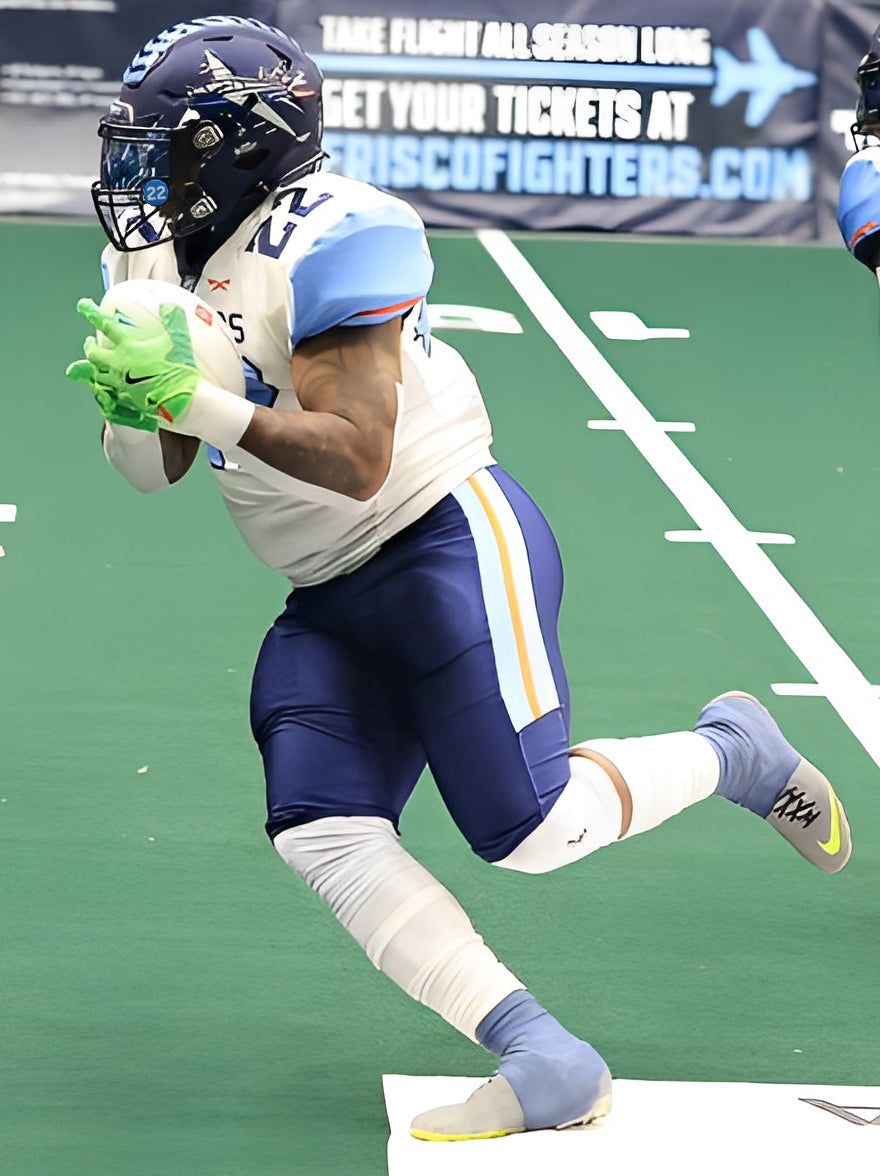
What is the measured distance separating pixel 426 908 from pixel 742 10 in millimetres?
10723

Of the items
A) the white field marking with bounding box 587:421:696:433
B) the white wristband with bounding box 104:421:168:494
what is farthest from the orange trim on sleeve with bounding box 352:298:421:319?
the white field marking with bounding box 587:421:696:433

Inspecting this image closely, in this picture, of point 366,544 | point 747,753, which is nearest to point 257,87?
point 366,544

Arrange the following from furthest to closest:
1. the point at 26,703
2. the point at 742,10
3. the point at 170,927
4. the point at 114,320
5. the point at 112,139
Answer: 1. the point at 742,10
2. the point at 26,703
3. the point at 170,927
4. the point at 112,139
5. the point at 114,320

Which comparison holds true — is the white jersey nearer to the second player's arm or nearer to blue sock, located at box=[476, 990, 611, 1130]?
the second player's arm

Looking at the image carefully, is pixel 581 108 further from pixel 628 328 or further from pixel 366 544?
pixel 366 544

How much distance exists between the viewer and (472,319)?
1081cm

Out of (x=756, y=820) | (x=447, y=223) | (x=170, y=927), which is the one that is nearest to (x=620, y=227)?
(x=447, y=223)

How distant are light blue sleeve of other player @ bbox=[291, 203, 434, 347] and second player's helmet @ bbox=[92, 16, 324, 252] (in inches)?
9.6

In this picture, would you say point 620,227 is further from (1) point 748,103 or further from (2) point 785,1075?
(2) point 785,1075

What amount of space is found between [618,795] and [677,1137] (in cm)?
59

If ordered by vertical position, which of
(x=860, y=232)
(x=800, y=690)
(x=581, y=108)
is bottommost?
(x=581, y=108)

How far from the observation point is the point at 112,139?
3639 millimetres

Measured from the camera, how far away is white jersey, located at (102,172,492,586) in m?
3.48

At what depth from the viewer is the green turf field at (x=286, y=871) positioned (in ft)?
13.0
